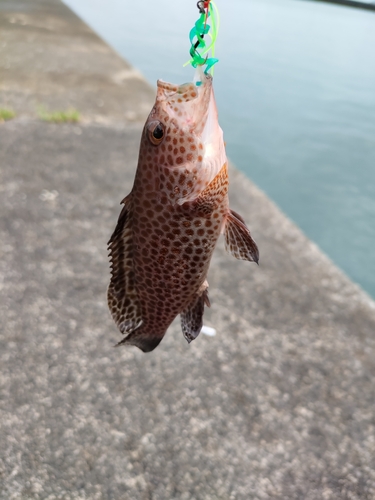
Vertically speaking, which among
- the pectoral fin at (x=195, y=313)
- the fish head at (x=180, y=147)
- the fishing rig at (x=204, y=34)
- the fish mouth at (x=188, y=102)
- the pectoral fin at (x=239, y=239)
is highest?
the fishing rig at (x=204, y=34)

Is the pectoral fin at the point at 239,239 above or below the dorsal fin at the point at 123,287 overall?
above

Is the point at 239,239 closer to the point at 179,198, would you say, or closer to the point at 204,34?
the point at 179,198

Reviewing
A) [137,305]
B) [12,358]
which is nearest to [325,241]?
[12,358]

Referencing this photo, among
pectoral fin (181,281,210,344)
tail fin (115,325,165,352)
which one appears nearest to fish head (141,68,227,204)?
pectoral fin (181,281,210,344)

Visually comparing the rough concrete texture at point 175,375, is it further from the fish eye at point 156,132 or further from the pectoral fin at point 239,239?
the fish eye at point 156,132

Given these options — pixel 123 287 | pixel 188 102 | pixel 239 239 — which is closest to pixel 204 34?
pixel 188 102

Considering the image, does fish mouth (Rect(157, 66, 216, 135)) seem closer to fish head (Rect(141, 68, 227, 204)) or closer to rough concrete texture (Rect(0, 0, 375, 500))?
fish head (Rect(141, 68, 227, 204))

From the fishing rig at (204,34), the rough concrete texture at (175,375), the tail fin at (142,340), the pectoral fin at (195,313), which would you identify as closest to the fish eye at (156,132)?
the fishing rig at (204,34)

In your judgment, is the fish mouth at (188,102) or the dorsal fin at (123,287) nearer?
the fish mouth at (188,102)
